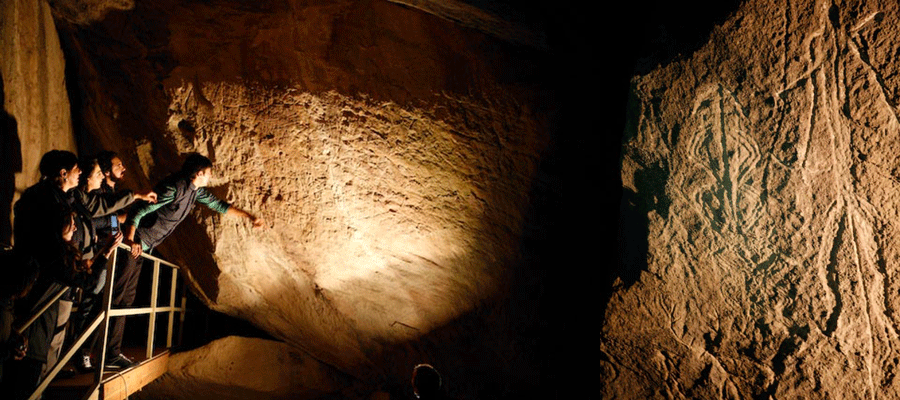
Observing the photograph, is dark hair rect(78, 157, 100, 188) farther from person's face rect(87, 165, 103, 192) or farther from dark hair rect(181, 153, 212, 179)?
dark hair rect(181, 153, 212, 179)

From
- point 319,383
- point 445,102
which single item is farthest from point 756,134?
point 319,383

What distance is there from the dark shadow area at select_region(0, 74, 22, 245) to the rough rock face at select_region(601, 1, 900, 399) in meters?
5.09

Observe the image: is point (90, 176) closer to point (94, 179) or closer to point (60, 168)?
point (94, 179)

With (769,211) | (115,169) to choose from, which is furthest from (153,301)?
(769,211)

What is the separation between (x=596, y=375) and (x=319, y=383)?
13.1 feet

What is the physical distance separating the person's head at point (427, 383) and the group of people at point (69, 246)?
7.13 ft

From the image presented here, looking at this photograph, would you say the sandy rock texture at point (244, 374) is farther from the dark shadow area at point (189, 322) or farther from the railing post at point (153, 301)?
the railing post at point (153, 301)

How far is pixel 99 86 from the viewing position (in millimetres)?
4609

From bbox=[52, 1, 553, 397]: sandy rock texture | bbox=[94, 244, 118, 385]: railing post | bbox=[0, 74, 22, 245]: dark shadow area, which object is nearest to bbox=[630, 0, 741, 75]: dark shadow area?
bbox=[52, 1, 553, 397]: sandy rock texture

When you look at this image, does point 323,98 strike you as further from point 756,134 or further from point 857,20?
point 857,20

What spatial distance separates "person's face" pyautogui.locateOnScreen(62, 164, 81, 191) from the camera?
306 centimetres

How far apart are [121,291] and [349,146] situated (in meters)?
2.48

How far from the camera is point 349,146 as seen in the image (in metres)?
3.92

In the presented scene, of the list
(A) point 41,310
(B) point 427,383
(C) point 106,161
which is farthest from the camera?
(C) point 106,161
